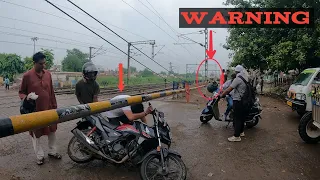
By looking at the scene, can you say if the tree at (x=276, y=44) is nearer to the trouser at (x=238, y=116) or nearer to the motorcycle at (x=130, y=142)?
the trouser at (x=238, y=116)

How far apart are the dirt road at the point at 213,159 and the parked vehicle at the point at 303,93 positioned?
121cm

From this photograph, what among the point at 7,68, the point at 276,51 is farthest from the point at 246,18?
the point at 7,68

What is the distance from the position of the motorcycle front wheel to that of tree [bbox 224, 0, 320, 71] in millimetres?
9694

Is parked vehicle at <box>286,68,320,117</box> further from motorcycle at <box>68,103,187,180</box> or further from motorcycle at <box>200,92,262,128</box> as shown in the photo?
motorcycle at <box>68,103,187,180</box>

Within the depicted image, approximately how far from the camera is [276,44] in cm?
1463

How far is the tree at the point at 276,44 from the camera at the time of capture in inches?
478

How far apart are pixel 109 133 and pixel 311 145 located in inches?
168

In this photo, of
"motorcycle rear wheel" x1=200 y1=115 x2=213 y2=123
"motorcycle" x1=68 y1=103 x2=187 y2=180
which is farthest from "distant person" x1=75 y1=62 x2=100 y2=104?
"motorcycle rear wheel" x1=200 y1=115 x2=213 y2=123

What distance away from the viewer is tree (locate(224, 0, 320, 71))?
39.8 ft

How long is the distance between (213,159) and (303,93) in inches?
190

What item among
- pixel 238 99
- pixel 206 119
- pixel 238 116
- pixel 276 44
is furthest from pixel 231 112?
pixel 276 44

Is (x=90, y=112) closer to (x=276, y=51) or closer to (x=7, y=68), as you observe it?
(x=276, y=51)

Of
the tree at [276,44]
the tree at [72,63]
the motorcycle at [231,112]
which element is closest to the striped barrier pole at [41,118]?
the motorcycle at [231,112]

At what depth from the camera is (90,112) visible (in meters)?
2.66
